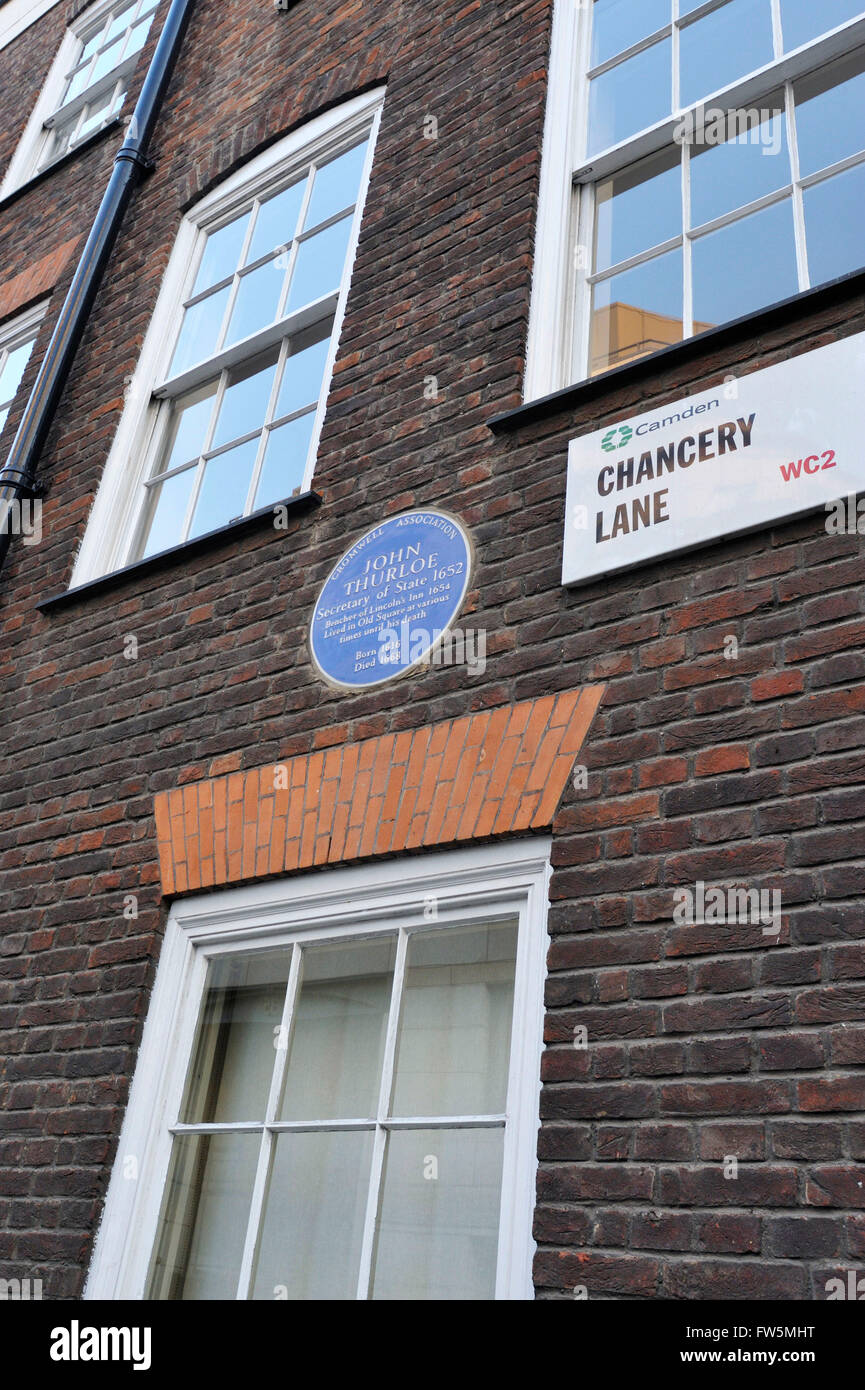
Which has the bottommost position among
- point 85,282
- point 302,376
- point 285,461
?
point 285,461

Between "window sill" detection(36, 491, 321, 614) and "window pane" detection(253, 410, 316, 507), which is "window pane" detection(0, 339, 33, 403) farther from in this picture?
"window pane" detection(253, 410, 316, 507)

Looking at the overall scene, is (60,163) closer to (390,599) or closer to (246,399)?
(246,399)

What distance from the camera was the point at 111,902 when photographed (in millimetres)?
4070

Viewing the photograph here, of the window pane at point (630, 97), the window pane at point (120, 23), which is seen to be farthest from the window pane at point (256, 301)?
the window pane at point (120, 23)

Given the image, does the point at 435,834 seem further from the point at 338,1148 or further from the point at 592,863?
the point at 338,1148

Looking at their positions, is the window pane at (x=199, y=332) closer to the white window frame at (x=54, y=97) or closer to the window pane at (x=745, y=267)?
the window pane at (x=745, y=267)

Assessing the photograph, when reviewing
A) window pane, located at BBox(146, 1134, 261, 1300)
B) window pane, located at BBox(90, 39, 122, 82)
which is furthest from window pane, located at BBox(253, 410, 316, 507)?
window pane, located at BBox(90, 39, 122, 82)

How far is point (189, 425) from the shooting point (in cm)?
552

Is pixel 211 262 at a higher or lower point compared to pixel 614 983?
higher

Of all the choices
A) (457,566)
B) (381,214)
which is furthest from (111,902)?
(381,214)

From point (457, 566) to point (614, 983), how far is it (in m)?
1.49

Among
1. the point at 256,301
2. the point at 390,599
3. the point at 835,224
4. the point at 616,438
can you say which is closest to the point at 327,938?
the point at 390,599

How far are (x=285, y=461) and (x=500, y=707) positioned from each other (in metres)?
1.94

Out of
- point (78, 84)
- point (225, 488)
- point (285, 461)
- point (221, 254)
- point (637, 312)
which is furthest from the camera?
point (78, 84)
